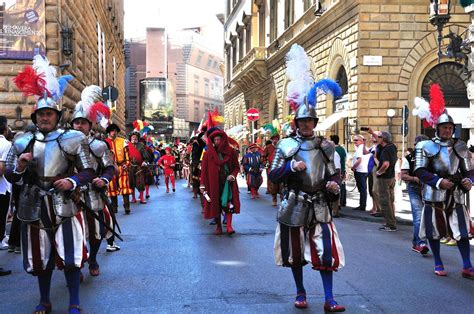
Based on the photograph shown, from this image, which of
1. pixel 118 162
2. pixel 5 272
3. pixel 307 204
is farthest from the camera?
pixel 118 162

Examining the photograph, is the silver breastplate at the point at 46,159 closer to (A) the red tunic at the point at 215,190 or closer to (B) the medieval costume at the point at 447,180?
(B) the medieval costume at the point at 447,180

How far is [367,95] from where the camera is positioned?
20250 mm

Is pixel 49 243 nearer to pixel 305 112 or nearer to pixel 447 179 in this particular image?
pixel 305 112

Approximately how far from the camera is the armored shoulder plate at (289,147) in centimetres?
496

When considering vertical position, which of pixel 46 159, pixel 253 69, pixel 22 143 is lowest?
pixel 46 159

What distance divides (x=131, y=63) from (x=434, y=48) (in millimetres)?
69263

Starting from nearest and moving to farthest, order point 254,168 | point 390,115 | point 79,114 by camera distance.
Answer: point 79,114, point 254,168, point 390,115

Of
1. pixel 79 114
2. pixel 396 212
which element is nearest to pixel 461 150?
pixel 79 114

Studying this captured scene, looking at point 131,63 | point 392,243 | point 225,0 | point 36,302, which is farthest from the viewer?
point 131,63

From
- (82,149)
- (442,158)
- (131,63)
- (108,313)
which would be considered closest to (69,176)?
(82,149)

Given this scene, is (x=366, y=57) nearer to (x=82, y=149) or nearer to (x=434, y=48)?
(x=434, y=48)

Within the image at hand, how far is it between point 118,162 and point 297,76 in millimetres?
5988

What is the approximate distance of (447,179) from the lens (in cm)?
613

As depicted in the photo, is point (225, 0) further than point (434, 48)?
Yes
